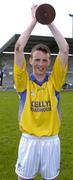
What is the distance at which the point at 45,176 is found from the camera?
5.44m

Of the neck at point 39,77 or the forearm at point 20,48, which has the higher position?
the forearm at point 20,48

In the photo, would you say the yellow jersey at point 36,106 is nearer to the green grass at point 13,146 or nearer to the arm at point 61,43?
the arm at point 61,43

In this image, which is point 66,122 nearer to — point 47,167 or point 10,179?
point 10,179

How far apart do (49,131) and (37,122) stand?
0.16 m

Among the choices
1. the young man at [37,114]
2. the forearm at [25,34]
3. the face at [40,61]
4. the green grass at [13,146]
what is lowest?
the green grass at [13,146]

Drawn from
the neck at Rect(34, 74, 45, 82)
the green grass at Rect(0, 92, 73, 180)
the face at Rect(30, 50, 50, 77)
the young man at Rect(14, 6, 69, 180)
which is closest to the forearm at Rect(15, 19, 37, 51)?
the young man at Rect(14, 6, 69, 180)

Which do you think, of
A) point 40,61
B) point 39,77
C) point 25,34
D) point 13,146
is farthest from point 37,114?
point 13,146

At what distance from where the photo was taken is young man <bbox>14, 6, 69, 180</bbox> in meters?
5.31

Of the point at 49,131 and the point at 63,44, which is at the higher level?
the point at 63,44

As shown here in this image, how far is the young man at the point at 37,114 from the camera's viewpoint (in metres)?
5.31

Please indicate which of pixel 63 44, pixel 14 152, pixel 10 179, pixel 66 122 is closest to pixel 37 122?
pixel 63 44

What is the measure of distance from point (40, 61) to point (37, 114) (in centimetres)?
57

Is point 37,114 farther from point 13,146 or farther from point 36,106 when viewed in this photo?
point 13,146

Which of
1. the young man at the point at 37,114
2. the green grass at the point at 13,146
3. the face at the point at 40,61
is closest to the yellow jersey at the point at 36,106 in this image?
the young man at the point at 37,114
